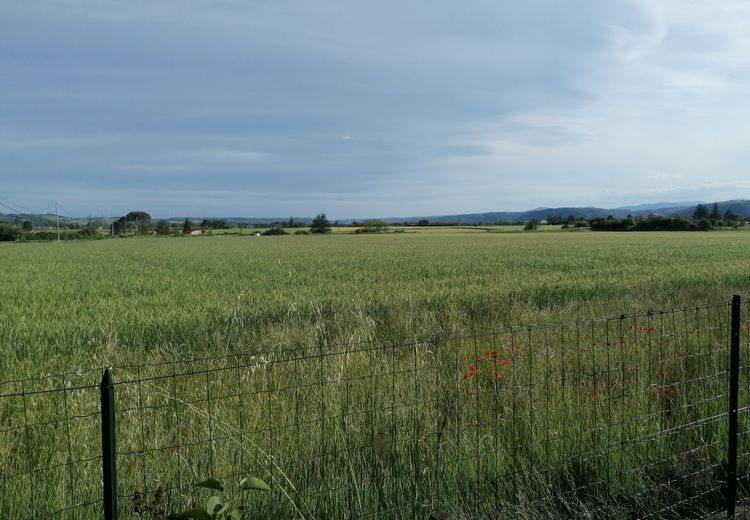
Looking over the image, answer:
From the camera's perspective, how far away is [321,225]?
12838 cm

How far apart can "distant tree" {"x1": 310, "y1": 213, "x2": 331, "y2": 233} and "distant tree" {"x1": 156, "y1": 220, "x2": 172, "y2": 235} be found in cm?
3600

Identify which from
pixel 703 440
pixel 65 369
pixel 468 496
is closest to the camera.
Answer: pixel 468 496

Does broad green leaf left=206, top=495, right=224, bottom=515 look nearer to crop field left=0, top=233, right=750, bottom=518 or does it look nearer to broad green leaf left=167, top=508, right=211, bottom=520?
broad green leaf left=167, top=508, right=211, bottom=520

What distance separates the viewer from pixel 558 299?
554 inches

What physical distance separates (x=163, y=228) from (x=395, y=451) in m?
150

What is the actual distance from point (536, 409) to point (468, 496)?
1.61 m

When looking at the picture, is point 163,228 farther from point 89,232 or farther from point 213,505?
point 213,505

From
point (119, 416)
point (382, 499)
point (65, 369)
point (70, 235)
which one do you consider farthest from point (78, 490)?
point (70, 235)

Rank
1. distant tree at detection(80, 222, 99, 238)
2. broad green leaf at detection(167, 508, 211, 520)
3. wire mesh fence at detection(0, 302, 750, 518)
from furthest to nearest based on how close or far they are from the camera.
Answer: distant tree at detection(80, 222, 99, 238)
wire mesh fence at detection(0, 302, 750, 518)
broad green leaf at detection(167, 508, 211, 520)

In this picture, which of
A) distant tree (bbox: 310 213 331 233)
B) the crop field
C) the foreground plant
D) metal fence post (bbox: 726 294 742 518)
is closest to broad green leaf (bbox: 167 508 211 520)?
the foreground plant

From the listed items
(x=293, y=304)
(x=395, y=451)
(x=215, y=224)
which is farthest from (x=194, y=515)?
(x=215, y=224)

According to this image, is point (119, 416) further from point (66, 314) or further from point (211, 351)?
point (66, 314)

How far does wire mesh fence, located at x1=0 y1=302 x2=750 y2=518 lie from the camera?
3.57 meters

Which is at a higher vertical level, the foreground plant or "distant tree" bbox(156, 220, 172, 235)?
"distant tree" bbox(156, 220, 172, 235)
